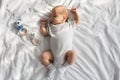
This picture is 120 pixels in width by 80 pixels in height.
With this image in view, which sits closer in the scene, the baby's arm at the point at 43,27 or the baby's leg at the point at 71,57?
the baby's leg at the point at 71,57

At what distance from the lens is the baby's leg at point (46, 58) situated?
120 cm

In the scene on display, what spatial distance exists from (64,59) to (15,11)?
19.2 inches

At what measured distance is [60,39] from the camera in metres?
1.25

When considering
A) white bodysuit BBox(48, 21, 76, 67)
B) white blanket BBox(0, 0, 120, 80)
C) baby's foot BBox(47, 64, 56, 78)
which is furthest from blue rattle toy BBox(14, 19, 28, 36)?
baby's foot BBox(47, 64, 56, 78)

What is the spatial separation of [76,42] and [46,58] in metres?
0.20

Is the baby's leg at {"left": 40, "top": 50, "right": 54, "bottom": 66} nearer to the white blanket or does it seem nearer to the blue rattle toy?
the white blanket

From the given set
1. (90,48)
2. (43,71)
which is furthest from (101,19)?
(43,71)

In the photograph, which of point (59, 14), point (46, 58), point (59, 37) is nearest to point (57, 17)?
point (59, 14)

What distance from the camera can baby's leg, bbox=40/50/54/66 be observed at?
1201 mm

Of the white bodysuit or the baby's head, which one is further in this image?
the baby's head

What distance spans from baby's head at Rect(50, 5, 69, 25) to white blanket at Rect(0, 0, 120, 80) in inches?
3.4

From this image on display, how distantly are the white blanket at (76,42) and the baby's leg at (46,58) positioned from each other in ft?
0.09

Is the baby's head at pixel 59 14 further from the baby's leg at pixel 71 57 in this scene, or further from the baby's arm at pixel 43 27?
the baby's leg at pixel 71 57

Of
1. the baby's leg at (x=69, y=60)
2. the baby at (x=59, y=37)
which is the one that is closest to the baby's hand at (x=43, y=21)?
the baby at (x=59, y=37)
